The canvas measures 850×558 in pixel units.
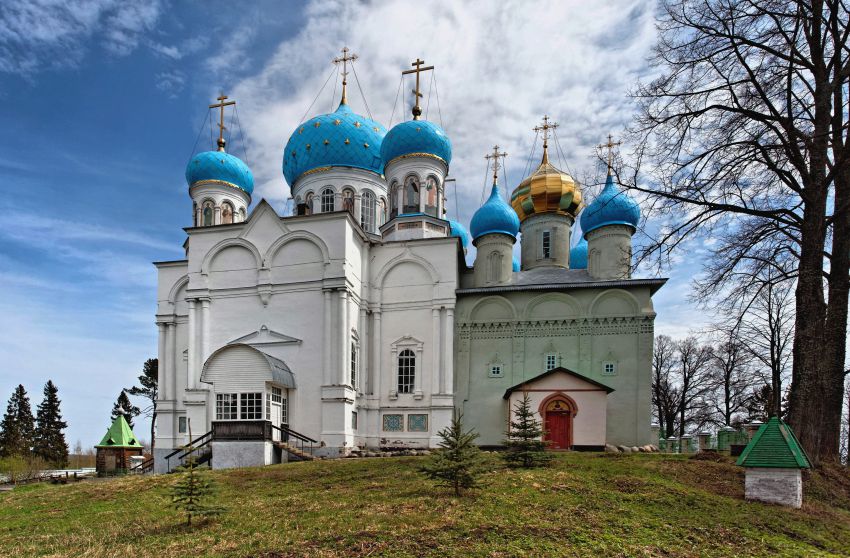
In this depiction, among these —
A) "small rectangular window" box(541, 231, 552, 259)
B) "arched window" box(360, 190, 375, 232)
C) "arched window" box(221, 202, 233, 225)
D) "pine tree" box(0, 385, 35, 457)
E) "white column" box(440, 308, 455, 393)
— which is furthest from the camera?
"pine tree" box(0, 385, 35, 457)

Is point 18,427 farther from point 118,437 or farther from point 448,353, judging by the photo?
point 448,353

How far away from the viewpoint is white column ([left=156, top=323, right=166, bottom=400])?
24.7 m

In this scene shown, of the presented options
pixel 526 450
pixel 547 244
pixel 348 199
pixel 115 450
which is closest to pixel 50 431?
pixel 115 450

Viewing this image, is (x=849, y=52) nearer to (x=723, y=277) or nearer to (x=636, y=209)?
(x=723, y=277)

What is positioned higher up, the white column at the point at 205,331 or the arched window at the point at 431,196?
the arched window at the point at 431,196

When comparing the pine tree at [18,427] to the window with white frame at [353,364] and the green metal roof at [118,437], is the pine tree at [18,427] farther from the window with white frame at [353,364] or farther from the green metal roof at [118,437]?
the window with white frame at [353,364]

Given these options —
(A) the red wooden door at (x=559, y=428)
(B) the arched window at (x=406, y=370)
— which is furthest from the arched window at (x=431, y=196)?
(A) the red wooden door at (x=559, y=428)

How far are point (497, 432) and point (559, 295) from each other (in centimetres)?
579

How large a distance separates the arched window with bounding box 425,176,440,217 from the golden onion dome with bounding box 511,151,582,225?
5.72 m

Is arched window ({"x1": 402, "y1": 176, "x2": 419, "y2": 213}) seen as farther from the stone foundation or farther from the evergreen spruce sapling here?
the stone foundation

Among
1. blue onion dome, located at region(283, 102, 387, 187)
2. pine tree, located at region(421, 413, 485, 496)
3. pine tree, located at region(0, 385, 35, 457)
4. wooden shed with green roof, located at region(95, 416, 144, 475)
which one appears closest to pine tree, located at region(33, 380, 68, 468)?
pine tree, located at region(0, 385, 35, 457)

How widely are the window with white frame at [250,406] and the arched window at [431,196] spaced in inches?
431

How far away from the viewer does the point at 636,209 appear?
2481cm

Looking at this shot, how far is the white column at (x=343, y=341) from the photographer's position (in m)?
20.9
